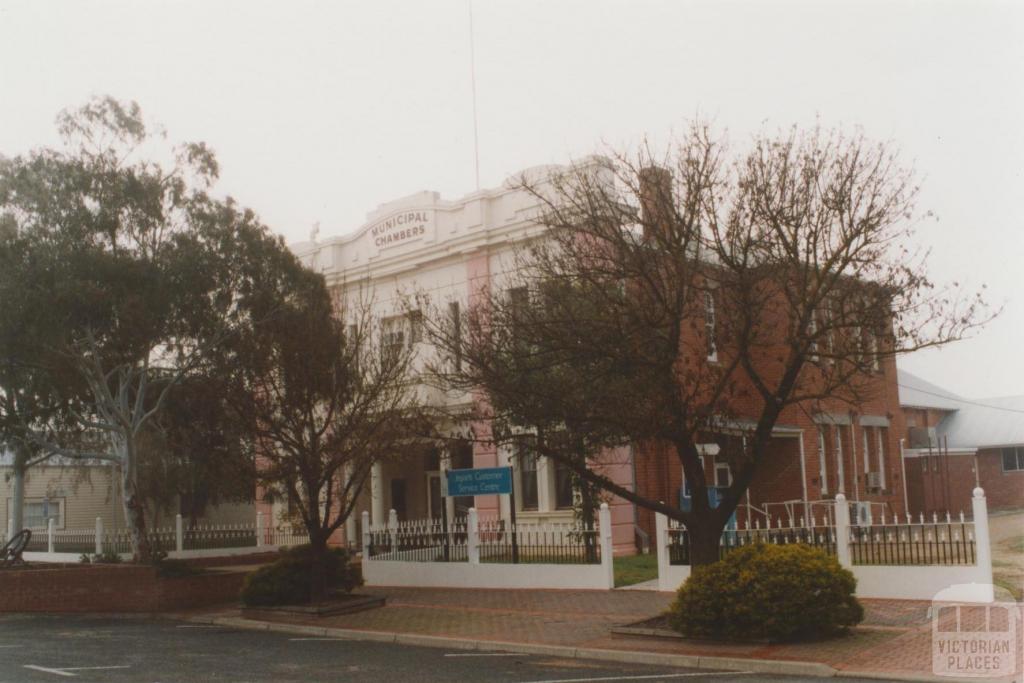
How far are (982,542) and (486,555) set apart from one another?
9337 millimetres

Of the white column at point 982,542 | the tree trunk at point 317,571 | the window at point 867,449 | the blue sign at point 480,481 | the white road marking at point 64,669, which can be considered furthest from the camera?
the window at point 867,449

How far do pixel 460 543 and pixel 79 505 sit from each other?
23.0 meters

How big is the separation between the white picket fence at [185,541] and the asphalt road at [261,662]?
10.7m

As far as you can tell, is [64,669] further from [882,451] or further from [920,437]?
[920,437]

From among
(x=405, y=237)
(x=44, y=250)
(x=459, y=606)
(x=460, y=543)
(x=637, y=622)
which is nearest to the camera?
(x=637, y=622)

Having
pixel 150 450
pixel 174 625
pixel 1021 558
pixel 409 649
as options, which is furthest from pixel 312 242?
pixel 1021 558

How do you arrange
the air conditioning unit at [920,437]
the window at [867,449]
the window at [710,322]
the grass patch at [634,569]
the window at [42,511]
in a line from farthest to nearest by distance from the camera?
1. the air conditioning unit at [920,437]
2. the window at [42,511]
3. the window at [867,449]
4. the grass patch at [634,569]
5. the window at [710,322]

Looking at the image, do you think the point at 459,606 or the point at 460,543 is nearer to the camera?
the point at 459,606

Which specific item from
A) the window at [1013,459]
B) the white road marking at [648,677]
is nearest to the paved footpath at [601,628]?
the white road marking at [648,677]

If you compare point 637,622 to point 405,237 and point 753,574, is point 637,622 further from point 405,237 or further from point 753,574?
point 405,237

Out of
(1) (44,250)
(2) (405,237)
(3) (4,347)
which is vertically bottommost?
(3) (4,347)

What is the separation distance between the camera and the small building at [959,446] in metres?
36.8

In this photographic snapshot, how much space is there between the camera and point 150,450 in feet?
81.2

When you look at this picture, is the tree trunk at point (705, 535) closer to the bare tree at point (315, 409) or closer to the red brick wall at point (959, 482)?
the bare tree at point (315, 409)
